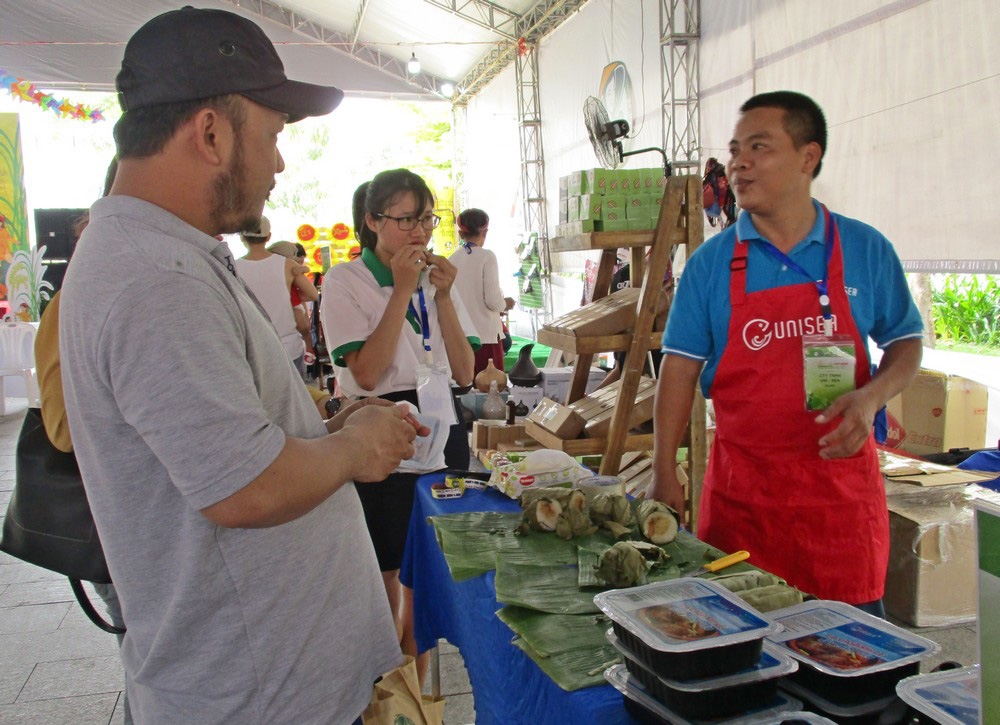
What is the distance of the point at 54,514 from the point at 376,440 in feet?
3.38

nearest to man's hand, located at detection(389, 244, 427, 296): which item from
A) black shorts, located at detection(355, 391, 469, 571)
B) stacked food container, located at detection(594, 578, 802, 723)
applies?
black shorts, located at detection(355, 391, 469, 571)

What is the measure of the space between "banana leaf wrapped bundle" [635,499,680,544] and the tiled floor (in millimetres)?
1316

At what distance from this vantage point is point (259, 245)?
17.0 feet

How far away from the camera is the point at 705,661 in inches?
35.4

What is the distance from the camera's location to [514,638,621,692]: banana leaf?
1071mm

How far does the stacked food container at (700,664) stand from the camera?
35.3 inches

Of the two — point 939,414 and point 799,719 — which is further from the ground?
point 799,719

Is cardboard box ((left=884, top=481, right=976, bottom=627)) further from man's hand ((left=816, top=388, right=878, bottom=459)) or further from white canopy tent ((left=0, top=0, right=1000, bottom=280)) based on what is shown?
man's hand ((left=816, top=388, right=878, bottom=459))

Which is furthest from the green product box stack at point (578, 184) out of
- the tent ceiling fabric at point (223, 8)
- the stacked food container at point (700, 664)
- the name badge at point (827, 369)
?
the tent ceiling fabric at point (223, 8)

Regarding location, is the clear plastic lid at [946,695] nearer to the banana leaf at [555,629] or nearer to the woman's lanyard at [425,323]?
the banana leaf at [555,629]

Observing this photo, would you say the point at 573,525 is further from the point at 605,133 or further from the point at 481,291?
the point at 481,291

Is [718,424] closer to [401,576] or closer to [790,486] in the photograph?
[790,486]

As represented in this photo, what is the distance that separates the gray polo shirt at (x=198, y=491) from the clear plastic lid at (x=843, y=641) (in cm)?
68

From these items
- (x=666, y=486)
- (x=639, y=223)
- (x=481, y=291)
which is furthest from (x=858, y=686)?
(x=481, y=291)
